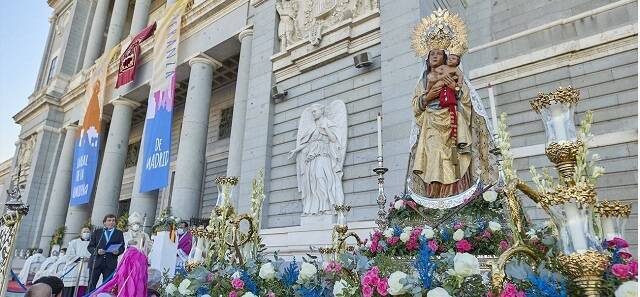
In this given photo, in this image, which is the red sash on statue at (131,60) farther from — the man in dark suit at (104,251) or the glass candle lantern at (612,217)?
the glass candle lantern at (612,217)

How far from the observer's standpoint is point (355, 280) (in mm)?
2414

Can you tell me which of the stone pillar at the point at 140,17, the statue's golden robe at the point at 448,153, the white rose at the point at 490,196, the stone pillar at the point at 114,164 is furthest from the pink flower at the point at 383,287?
the stone pillar at the point at 140,17

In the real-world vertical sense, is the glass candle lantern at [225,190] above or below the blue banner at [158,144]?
below

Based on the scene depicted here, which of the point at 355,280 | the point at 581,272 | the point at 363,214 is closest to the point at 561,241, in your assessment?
the point at 581,272

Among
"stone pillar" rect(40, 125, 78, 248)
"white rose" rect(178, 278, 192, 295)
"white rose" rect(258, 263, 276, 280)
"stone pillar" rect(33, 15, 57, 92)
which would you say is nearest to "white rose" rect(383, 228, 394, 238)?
"white rose" rect(258, 263, 276, 280)

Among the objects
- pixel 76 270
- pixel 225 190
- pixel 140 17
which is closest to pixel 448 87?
pixel 225 190

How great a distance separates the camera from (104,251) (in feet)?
23.2

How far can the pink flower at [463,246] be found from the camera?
3918mm

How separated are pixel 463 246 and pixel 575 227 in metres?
2.38

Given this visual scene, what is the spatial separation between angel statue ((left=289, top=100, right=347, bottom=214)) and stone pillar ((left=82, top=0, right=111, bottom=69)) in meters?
17.4

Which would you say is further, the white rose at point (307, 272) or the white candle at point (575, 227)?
the white rose at point (307, 272)

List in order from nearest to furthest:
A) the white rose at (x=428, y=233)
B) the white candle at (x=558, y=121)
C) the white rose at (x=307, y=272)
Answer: the white candle at (x=558, y=121)
the white rose at (x=307, y=272)
the white rose at (x=428, y=233)

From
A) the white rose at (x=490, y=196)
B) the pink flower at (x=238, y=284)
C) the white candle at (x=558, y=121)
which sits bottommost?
the pink flower at (x=238, y=284)

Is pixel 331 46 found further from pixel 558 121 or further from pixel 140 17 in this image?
pixel 140 17
